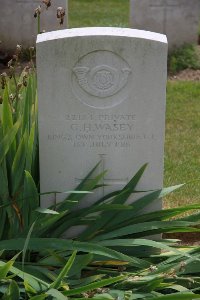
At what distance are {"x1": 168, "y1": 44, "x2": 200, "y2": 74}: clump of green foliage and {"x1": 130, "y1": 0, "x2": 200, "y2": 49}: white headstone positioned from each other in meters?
0.20

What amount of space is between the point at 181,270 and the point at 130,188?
59cm

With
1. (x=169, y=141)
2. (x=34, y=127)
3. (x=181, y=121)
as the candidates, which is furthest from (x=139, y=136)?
(x=181, y=121)

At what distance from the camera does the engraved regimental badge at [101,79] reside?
429cm

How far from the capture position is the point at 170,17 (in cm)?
985

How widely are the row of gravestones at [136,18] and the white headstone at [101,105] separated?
5496mm

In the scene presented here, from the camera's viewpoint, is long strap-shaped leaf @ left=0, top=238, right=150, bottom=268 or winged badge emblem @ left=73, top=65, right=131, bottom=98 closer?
long strap-shaped leaf @ left=0, top=238, right=150, bottom=268

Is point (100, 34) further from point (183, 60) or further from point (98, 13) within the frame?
point (98, 13)

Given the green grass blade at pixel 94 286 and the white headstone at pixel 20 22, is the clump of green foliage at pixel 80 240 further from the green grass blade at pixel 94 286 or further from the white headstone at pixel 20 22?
the white headstone at pixel 20 22

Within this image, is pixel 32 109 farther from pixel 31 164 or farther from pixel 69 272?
pixel 69 272

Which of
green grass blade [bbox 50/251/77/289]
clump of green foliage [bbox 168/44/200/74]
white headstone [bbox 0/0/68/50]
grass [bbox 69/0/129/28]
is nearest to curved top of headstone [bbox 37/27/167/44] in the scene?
green grass blade [bbox 50/251/77/289]

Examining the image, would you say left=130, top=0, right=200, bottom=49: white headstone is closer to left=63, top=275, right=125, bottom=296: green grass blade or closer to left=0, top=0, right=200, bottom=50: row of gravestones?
left=0, top=0, right=200, bottom=50: row of gravestones

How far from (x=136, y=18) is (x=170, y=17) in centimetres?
44

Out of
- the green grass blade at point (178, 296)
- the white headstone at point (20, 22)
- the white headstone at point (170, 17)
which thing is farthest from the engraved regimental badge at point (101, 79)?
the white headstone at point (170, 17)

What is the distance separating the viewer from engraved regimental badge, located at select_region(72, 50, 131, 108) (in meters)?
4.29
